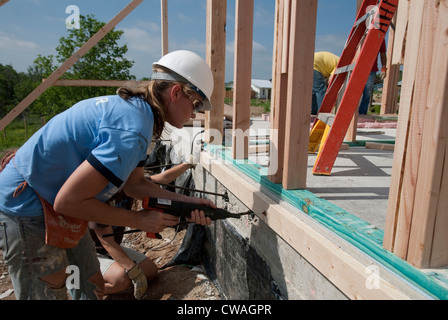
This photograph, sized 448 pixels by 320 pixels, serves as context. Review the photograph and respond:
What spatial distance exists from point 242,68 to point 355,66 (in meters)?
0.87

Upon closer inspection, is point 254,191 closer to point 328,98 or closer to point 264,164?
point 264,164

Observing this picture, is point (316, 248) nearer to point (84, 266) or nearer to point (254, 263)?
point (254, 263)

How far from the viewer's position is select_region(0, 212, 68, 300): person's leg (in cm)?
156

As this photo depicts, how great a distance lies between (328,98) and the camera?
9.38ft

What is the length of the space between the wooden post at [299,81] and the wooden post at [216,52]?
1.46 m

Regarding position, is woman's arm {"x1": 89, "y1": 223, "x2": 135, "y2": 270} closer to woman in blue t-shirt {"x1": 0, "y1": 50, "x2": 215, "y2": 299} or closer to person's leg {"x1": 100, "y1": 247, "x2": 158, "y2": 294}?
person's leg {"x1": 100, "y1": 247, "x2": 158, "y2": 294}

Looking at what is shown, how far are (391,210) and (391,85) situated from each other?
8292mm

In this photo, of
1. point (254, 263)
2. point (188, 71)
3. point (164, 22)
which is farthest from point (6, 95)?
point (254, 263)

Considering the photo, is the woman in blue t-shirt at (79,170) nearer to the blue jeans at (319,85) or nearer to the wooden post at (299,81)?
the wooden post at (299,81)

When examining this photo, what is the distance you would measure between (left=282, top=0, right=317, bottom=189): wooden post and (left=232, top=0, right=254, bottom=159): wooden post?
0.78 meters

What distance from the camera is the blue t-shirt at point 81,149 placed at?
1264 millimetres

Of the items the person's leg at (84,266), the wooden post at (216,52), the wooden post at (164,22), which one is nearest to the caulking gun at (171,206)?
the person's leg at (84,266)

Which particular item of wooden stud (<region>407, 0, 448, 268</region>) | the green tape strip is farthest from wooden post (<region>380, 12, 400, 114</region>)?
wooden stud (<region>407, 0, 448, 268</region>)
